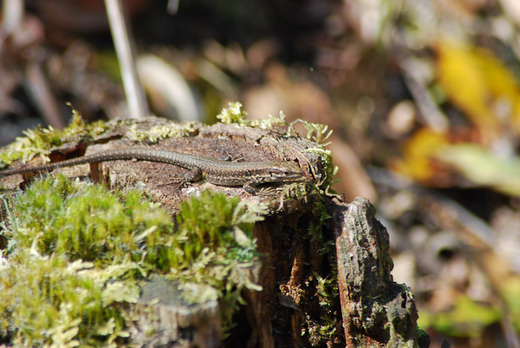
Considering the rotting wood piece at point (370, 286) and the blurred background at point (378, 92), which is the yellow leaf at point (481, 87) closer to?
the blurred background at point (378, 92)

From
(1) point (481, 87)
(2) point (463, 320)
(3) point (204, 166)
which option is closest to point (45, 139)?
(3) point (204, 166)

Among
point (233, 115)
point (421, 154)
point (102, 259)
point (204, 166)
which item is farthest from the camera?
point (421, 154)

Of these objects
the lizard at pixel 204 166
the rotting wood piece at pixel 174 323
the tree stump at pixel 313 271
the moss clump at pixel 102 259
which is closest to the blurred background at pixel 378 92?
the tree stump at pixel 313 271

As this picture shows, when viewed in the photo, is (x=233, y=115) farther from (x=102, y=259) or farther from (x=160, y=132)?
(x=102, y=259)

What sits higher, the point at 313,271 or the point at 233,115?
the point at 233,115

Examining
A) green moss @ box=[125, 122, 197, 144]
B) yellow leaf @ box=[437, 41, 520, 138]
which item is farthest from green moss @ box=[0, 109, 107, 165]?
yellow leaf @ box=[437, 41, 520, 138]

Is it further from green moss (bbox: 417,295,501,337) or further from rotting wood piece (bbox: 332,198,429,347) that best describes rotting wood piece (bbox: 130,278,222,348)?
green moss (bbox: 417,295,501,337)

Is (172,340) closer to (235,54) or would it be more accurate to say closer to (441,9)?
(235,54)

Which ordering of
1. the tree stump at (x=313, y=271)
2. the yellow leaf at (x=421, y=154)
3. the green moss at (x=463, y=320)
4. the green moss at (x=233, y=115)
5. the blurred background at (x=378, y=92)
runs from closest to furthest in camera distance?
the tree stump at (x=313, y=271) < the green moss at (x=233, y=115) < the green moss at (x=463, y=320) < the blurred background at (x=378, y=92) < the yellow leaf at (x=421, y=154)
